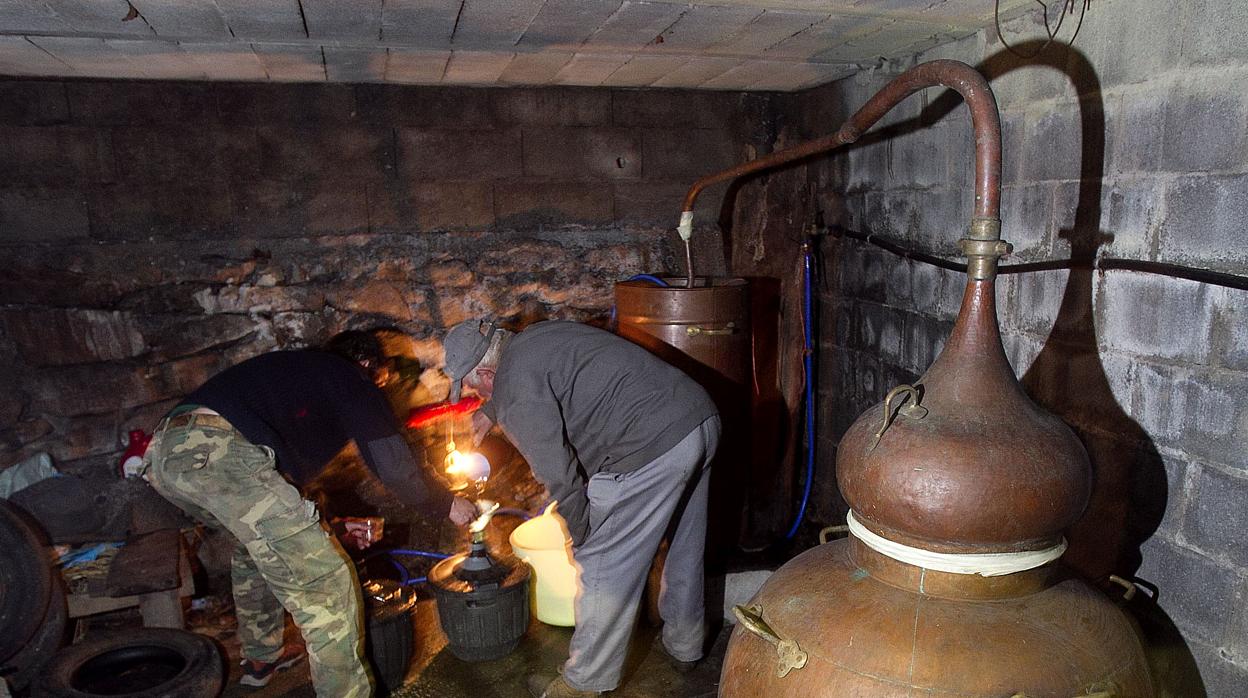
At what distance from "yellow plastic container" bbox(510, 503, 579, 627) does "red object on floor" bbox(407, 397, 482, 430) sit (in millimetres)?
1032

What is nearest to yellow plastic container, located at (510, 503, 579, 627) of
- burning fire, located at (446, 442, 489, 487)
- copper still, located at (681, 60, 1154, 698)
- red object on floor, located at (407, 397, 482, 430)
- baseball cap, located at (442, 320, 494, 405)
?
burning fire, located at (446, 442, 489, 487)

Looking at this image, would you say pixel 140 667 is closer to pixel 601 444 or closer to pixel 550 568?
pixel 550 568

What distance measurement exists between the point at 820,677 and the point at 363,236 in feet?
11.2

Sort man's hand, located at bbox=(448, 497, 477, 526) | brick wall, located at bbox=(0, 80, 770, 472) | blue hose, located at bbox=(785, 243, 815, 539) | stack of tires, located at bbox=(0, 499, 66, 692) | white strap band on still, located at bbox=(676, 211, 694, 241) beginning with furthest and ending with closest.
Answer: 1. blue hose, located at bbox=(785, 243, 815, 539)
2. white strap band on still, located at bbox=(676, 211, 694, 241)
3. brick wall, located at bbox=(0, 80, 770, 472)
4. man's hand, located at bbox=(448, 497, 477, 526)
5. stack of tires, located at bbox=(0, 499, 66, 692)

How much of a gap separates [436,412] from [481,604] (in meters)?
1.47

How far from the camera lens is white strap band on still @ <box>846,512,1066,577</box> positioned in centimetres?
157

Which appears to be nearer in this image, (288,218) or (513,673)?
(513,673)

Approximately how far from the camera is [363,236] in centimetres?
416

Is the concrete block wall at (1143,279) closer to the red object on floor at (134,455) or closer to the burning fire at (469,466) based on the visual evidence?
the burning fire at (469,466)

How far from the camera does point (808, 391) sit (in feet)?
14.3

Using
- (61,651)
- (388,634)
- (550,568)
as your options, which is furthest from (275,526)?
(550,568)

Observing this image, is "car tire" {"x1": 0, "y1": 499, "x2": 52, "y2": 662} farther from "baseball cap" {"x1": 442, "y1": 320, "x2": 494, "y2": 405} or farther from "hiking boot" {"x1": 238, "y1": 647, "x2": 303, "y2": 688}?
"baseball cap" {"x1": 442, "y1": 320, "x2": 494, "y2": 405}

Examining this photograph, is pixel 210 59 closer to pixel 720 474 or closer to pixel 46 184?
pixel 46 184

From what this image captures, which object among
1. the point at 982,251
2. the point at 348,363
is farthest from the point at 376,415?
the point at 982,251
